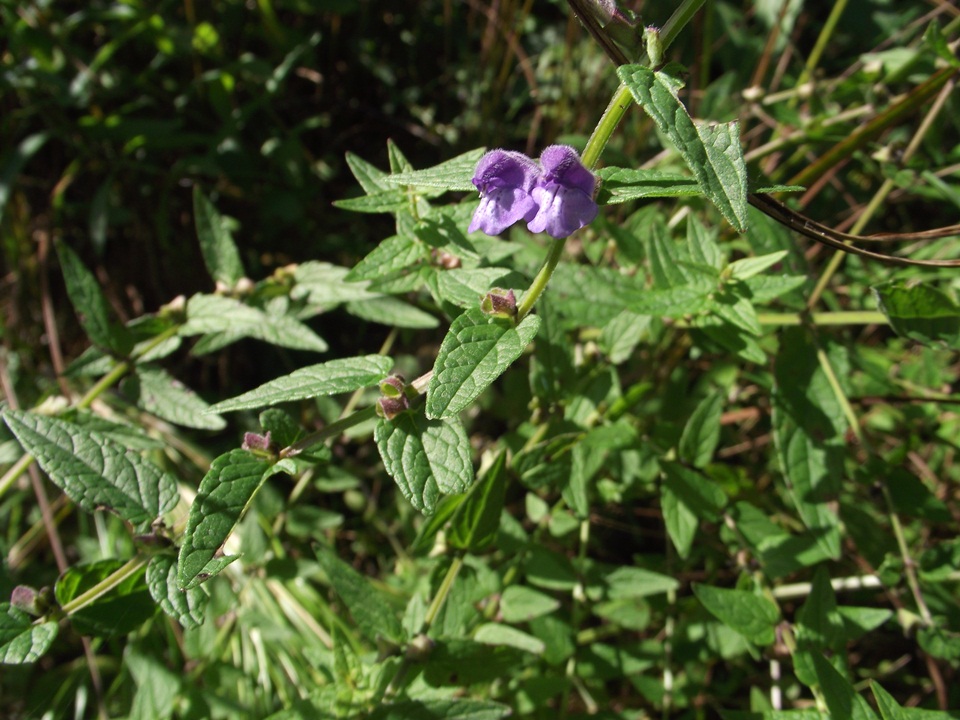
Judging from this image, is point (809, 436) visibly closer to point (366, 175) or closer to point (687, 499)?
point (687, 499)

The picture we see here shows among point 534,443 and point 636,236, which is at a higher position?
point 636,236

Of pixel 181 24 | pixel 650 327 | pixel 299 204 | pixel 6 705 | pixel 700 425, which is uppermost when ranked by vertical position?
pixel 181 24

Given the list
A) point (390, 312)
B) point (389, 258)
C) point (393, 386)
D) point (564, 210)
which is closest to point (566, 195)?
point (564, 210)

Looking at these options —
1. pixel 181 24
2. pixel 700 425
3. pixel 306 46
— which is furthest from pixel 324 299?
pixel 181 24

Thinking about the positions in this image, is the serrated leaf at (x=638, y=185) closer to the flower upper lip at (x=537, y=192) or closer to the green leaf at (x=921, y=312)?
the flower upper lip at (x=537, y=192)

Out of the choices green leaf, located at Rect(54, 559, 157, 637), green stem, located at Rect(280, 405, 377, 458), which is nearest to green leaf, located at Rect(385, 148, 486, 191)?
green stem, located at Rect(280, 405, 377, 458)

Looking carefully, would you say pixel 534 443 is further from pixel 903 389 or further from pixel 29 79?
pixel 29 79
